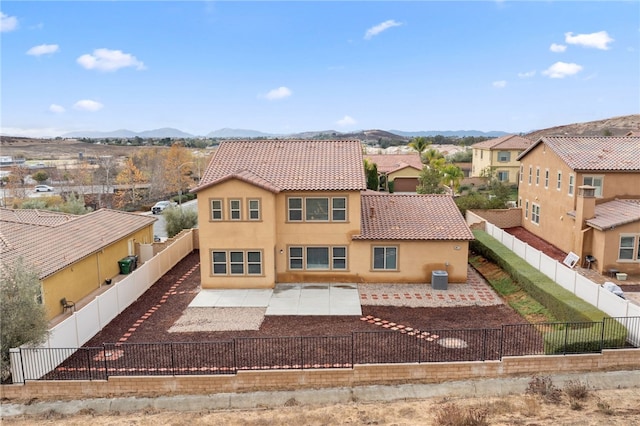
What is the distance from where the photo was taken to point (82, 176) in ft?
201

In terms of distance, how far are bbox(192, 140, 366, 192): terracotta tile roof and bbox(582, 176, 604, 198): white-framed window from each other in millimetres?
12673

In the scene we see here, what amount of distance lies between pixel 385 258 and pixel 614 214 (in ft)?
38.8

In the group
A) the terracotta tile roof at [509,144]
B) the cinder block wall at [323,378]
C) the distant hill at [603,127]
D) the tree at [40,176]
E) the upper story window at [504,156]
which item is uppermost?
the distant hill at [603,127]

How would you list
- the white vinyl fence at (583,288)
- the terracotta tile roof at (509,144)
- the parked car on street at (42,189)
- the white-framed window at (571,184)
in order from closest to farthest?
1. the white vinyl fence at (583,288)
2. the white-framed window at (571,184)
3. the terracotta tile roof at (509,144)
4. the parked car on street at (42,189)

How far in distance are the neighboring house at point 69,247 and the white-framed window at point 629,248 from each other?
80.1 ft

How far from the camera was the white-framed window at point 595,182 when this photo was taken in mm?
26531

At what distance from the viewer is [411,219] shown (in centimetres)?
2423

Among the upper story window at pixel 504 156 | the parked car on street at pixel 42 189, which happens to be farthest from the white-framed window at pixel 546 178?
the parked car on street at pixel 42 189

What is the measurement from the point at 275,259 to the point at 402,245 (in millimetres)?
6166

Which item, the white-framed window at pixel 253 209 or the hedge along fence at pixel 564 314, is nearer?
the hedge along fence at pixel 564 314

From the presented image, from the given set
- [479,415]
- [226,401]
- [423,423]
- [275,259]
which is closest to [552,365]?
[479,415]

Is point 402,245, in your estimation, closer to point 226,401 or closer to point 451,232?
point 451,232

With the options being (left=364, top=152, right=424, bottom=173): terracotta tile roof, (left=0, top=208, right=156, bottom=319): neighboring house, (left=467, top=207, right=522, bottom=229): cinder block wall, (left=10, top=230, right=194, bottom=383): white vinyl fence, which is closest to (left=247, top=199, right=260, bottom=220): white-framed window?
(left=10, top=230, right=194, bottom=383): white vinyl fence

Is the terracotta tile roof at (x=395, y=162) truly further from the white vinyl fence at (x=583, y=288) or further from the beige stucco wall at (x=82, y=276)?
the beige stucco wall at (x=82, y=276)
